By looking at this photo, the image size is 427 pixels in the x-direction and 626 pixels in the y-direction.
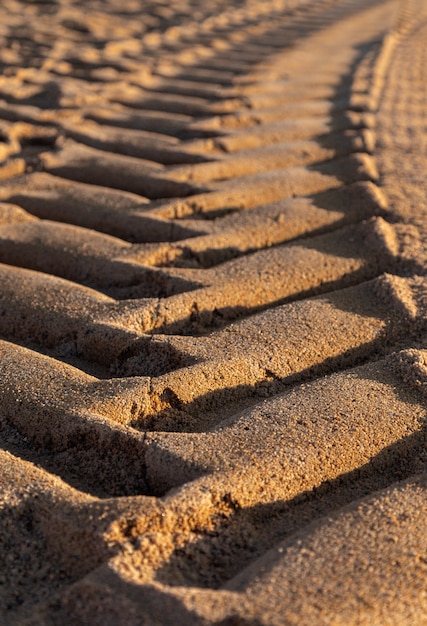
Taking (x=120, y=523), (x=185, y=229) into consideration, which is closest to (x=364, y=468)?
(x=120, y=523)

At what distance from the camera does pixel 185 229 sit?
2.18m

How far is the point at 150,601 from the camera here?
3.41ft

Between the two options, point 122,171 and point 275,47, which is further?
point 275,47

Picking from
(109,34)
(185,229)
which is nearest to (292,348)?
(185,229)

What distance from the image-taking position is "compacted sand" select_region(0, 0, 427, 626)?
3.63 ft

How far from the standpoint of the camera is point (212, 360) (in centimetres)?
156

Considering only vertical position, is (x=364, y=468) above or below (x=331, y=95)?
below

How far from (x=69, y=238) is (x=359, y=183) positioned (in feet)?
3.20

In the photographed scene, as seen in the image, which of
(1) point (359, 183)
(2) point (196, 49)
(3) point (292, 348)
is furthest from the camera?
(2) point (196, 49)

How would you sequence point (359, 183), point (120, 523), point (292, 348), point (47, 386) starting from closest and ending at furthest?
point (120, 523) < point (47, 386) < point (292, 348) < point (359, 183)

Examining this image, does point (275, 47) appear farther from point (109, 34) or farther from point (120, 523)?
point (120, 523)

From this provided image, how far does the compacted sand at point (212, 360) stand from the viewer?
1107 millimetres

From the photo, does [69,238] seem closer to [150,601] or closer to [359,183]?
[359,183]

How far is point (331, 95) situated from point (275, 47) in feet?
4.10
